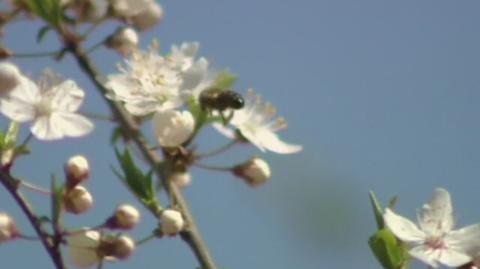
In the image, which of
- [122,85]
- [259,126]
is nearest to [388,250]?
[259,126]

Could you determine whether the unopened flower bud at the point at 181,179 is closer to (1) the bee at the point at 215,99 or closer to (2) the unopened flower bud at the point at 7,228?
(1) the bee at the point at 215,99

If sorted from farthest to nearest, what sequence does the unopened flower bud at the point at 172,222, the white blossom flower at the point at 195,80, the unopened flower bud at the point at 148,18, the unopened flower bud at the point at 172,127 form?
the unopened flower bud at the point at 148,18
the white blossom flower at the point at 195,80
the unopened flower bud at the point at 172,127
the unopened flower bud at the point at 172,222

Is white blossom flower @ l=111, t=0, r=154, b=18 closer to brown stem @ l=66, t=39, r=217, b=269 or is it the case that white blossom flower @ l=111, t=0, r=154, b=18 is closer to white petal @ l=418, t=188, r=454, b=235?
brown stem @ l=66, t=39, r=217, b=269

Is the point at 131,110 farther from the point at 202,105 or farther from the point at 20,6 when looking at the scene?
the point at 20,6

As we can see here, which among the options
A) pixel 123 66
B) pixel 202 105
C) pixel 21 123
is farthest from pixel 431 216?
pixel 21 123

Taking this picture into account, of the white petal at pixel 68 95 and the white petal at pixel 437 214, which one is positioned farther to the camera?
the white petal at pixel 437 214

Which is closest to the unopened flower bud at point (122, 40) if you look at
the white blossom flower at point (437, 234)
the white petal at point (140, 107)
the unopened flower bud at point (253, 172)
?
the white petal at point (140, 107)
